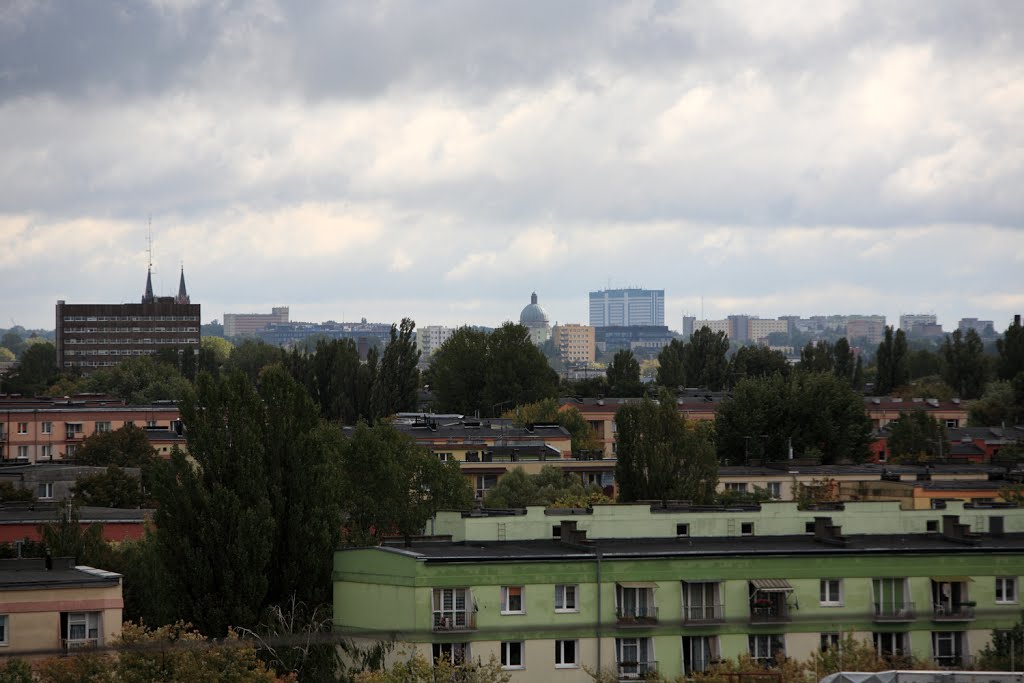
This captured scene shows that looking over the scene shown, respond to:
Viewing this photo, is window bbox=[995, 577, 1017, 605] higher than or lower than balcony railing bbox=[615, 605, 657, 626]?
higher

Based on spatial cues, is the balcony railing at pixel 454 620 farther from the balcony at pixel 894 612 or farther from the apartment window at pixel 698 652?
the balcony at pixel 894 612

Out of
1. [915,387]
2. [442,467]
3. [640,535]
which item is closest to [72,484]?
[442,467]

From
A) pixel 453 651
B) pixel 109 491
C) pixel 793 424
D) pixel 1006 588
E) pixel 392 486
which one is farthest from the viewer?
pixel 793 424

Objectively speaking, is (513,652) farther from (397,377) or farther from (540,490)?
(397,377)

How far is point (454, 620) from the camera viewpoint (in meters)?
26.8

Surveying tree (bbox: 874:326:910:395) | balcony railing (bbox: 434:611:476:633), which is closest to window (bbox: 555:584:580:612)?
balcony railing (bbox: 434:611:476:633)

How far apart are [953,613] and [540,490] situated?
22.4 m

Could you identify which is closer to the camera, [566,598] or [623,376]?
[566,598]

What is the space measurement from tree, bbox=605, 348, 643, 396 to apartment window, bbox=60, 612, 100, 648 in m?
81.1

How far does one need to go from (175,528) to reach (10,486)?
2180 centimetres

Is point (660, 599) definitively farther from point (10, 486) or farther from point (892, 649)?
point (10, 486)

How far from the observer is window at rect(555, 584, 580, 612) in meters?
27.2

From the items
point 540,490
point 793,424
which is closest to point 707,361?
point 793,424

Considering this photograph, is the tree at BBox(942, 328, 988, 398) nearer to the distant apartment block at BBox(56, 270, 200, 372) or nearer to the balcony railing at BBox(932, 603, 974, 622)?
the balcony railing at BBox(932, 603, 974, 622)
